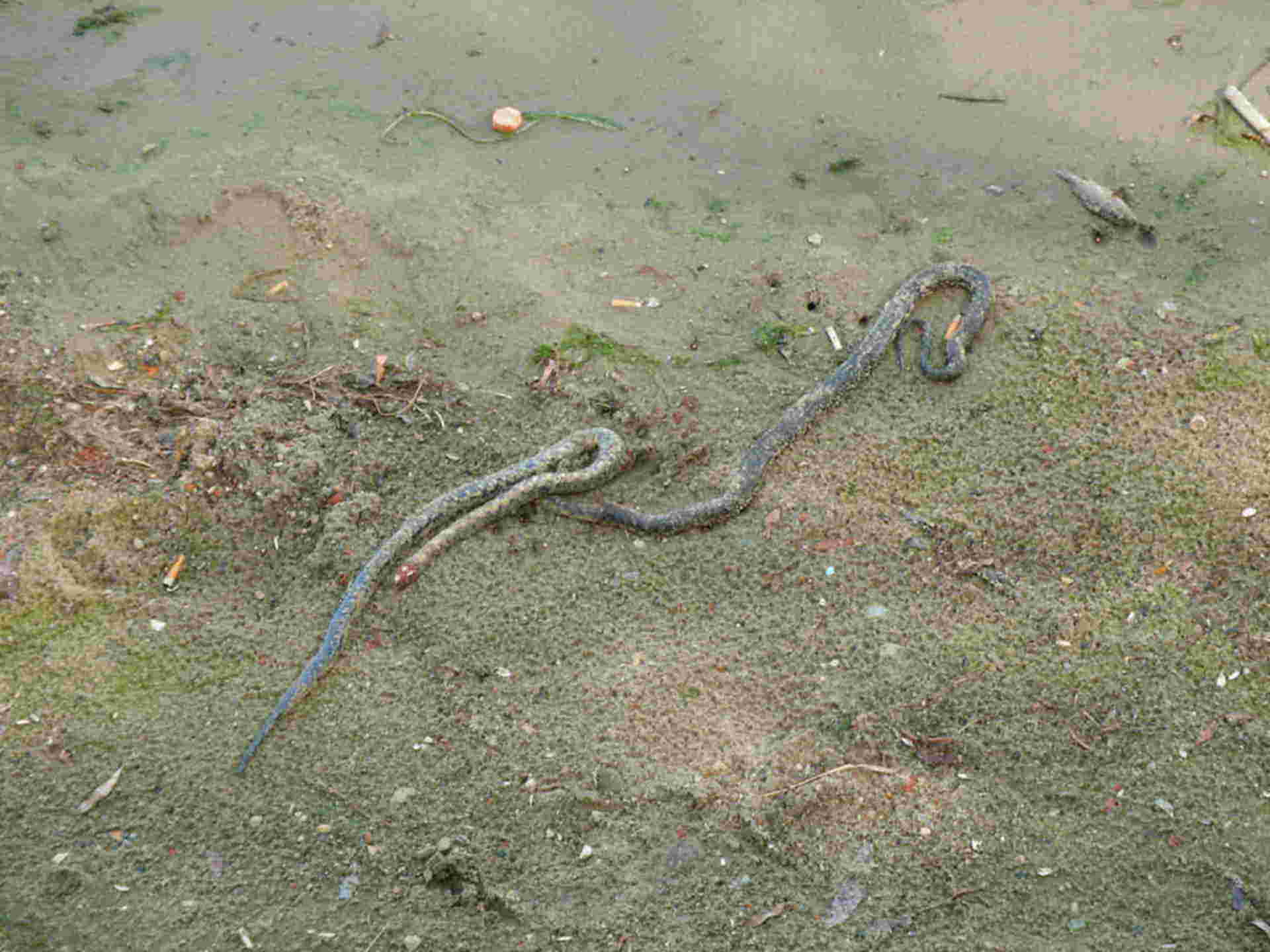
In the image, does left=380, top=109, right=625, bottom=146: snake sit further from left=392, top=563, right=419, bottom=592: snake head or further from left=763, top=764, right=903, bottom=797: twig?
left=763, top=764, right=903, bottom=797: twig

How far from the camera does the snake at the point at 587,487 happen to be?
4.49 m

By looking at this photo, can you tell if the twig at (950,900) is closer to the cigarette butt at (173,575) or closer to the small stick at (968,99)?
the cigarette butt at (173,575)

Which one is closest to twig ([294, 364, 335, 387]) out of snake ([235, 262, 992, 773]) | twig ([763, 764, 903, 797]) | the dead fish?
snake ([235, 262, 992, 773])

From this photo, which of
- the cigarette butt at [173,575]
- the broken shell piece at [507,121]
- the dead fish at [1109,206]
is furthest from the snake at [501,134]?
the cigarette butt at [173,575]

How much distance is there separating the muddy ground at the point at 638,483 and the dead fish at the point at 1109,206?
11 cm

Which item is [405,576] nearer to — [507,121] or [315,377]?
[315,377]

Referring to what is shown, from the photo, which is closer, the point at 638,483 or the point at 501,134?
the point at 638,483

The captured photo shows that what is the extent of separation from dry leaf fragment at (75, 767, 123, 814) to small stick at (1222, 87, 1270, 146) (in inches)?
287

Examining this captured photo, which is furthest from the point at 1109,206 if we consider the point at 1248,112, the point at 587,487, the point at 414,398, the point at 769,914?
the point at 769,914

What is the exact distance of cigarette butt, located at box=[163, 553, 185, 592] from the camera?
455cm

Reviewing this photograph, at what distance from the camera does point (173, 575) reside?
4.57m

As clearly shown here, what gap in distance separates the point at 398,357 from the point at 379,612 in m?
1.61

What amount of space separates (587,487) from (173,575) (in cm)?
201

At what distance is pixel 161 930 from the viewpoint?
3.52m
